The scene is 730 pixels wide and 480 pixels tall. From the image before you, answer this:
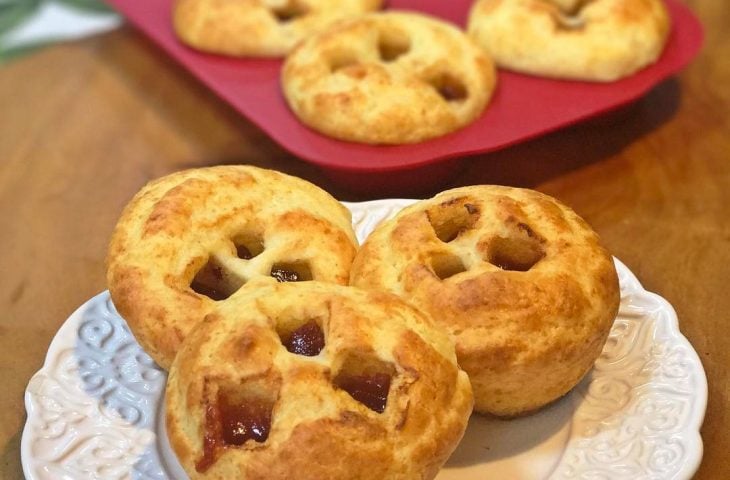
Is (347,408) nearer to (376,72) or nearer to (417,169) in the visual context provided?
(417,169)

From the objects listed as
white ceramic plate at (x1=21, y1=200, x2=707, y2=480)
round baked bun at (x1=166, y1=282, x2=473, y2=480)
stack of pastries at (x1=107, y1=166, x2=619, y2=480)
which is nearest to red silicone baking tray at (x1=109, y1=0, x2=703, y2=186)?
stack of pastries at (x1=107, y1=166, x2=619, y2=480)

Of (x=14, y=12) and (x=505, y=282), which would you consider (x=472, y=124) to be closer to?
(x=505, y=282)

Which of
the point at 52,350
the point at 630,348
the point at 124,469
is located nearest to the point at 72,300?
the point at 52,350

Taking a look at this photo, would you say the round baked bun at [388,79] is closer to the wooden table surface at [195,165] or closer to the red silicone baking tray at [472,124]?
the red silicone baking tray at [472,124]

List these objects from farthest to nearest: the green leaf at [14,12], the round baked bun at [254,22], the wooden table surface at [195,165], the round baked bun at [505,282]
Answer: the green leaf at [14,12] → the round baked bun at [254,22] → the wooden table surface at [195,165] → the round baked bun at [505,282]

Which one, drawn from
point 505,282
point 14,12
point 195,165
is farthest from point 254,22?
point 505,282

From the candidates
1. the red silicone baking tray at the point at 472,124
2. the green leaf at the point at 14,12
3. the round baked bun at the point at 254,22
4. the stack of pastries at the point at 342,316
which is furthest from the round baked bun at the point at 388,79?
the green leaf at the point at 14,12

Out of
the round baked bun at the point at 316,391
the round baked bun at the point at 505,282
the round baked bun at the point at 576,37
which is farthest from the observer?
the round baked bun at the point at 576,37
